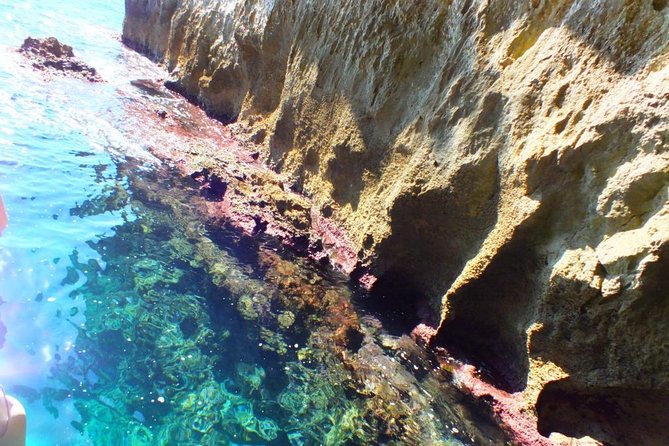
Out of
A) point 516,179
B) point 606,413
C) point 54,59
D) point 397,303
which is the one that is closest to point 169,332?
point 397,303

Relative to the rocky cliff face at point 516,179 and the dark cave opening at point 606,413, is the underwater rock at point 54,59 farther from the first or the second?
the dark cave opening at point 606,413

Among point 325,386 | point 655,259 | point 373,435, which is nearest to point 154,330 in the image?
point 325,386

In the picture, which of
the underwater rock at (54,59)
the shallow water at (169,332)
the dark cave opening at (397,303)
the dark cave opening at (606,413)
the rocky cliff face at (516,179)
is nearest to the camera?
the shallow water at (169,332)

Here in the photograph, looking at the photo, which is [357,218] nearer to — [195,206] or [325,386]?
[195,206]

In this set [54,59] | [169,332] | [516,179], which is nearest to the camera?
[169,332]

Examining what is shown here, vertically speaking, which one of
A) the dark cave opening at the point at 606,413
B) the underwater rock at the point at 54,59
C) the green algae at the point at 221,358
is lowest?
the underwater rock at the point at 54,59

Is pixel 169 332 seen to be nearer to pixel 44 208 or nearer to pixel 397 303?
pixel 44 208

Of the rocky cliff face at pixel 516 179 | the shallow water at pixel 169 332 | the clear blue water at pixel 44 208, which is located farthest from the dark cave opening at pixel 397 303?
the clear blue water at pixel 44 208
